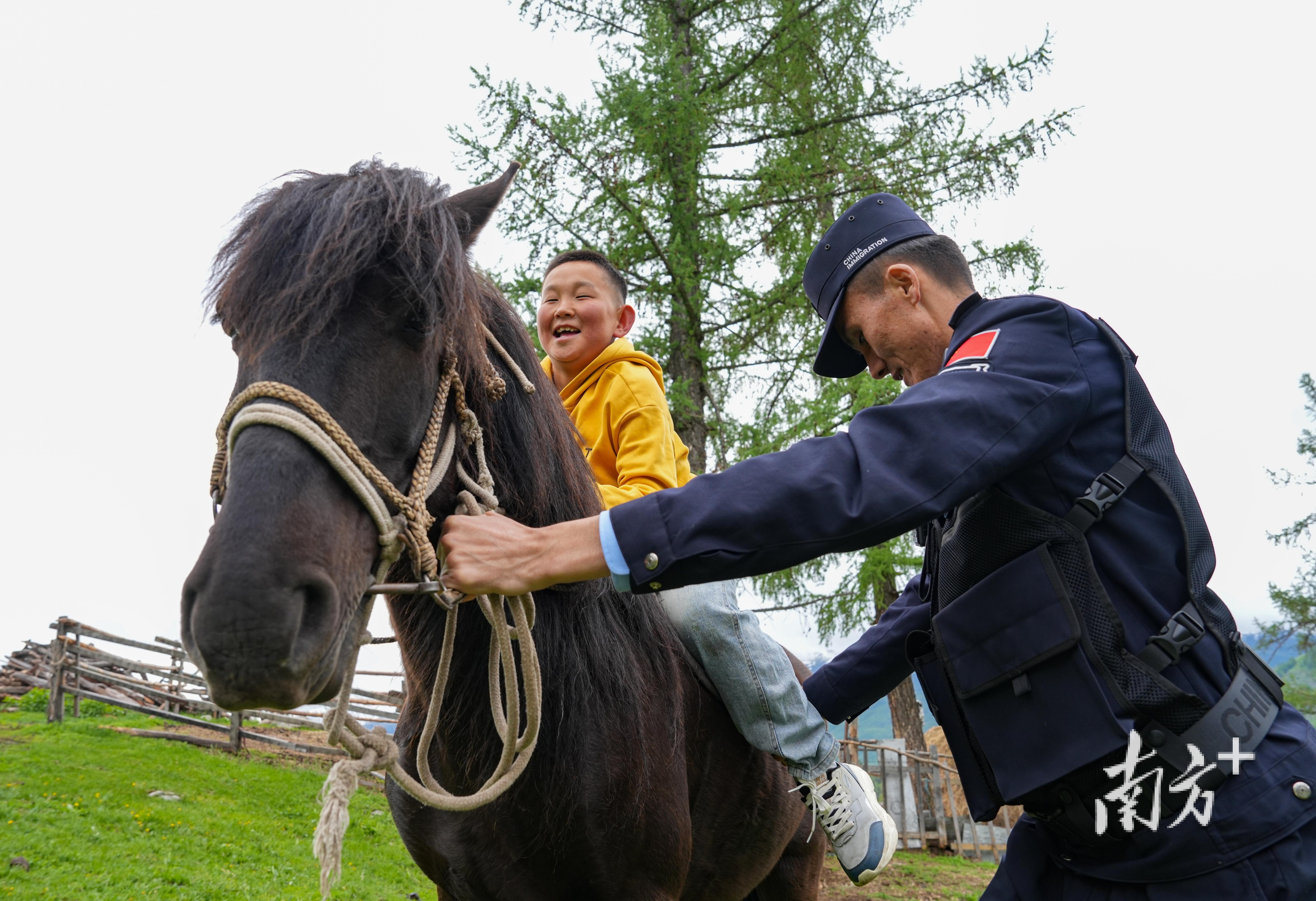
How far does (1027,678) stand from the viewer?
5.31 feet

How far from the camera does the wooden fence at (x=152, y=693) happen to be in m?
14.2

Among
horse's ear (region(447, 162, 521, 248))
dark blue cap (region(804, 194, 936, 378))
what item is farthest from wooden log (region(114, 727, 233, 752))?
dark blue cap (region(804, 194, 936, 378))

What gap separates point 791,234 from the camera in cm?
992

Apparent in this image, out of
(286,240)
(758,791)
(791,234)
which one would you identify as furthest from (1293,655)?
(286,240)

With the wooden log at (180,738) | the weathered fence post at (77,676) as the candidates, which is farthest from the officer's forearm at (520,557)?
the weathered fence post at (77,676)

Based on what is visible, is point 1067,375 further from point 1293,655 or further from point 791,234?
point 1293,655

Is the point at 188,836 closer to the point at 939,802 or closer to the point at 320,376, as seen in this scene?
the point at 320,376

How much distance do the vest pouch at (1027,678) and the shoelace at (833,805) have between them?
4.03ft

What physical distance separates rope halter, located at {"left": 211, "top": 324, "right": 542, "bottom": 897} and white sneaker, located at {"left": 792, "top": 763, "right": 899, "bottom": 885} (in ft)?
4.28

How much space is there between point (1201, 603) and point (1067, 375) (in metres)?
0.48

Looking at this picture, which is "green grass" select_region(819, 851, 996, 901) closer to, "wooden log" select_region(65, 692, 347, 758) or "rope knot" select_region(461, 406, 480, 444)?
"rope knot" select_region(461, 406, 480, 444)

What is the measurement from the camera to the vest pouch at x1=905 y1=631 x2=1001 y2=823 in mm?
1860

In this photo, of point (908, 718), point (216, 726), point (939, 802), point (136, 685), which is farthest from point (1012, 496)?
point (136, 685)

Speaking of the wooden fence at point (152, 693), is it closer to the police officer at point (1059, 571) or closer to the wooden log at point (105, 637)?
the wooden log at point (105, 637)
